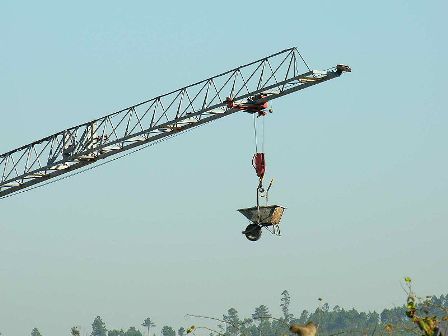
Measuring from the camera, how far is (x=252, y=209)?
142ft

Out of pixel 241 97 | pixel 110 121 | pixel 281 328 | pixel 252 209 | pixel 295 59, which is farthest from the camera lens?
pixel 110 121

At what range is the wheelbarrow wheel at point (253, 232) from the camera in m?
43.9

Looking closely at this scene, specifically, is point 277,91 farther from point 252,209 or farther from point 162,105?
point 252,209

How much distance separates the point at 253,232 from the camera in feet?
145

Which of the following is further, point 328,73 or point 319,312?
point 328,73

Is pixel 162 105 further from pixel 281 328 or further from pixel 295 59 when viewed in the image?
pixel 281 328

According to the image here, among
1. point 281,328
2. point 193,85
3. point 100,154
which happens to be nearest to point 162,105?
point 193,85

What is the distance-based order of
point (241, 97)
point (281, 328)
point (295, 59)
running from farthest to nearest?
point (241, 97), point (295, 59), point (281, 328)

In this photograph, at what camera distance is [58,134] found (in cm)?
6694

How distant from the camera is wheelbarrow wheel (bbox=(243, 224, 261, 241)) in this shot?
144ft

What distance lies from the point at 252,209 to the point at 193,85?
67.4 ft

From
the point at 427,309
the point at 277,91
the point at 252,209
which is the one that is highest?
the point at 277,91

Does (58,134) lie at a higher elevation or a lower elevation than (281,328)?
higher

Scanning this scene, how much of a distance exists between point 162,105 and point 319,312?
55.9 m
